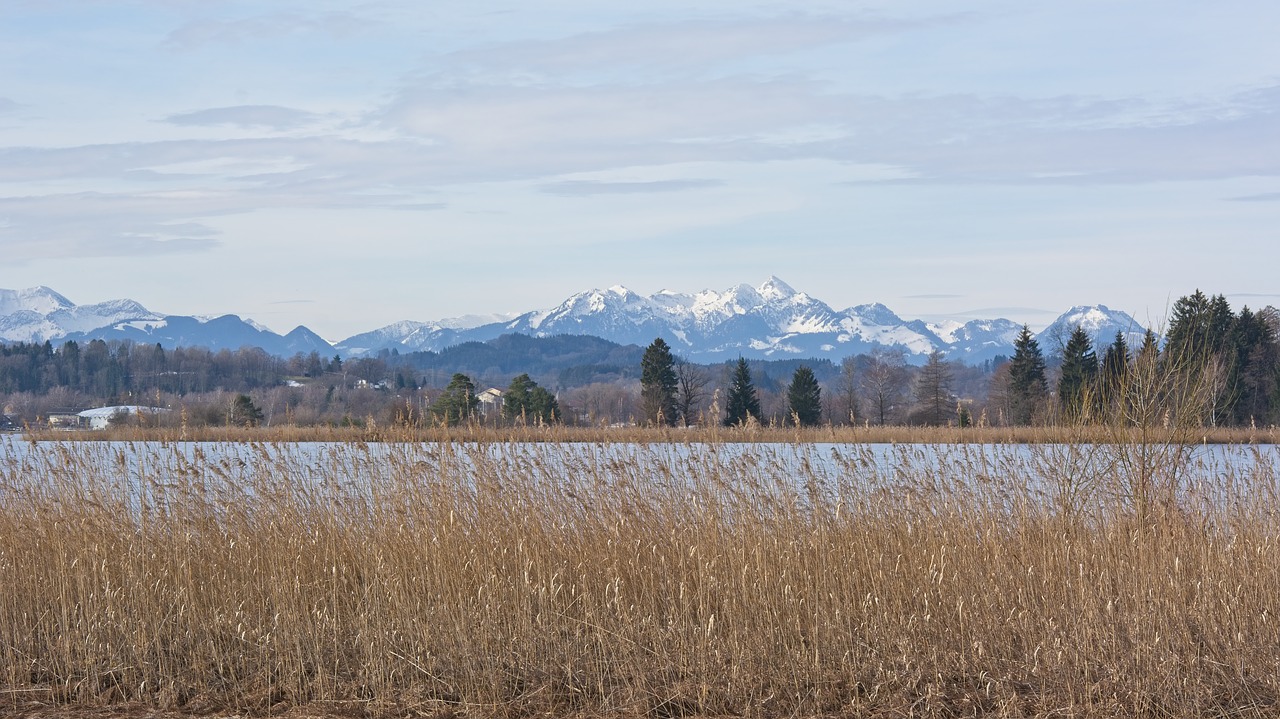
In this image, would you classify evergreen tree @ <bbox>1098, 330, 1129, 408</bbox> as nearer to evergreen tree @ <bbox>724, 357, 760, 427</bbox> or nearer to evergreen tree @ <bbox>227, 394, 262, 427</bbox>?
evergreen tree @ <bbox>227, 394, 262, 427</bbox>

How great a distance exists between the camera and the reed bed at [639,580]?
6492mm

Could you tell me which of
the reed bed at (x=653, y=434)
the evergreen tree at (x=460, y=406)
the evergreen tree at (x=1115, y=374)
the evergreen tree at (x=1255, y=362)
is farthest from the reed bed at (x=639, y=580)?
the evergreen tree at (x=1255, y=362)

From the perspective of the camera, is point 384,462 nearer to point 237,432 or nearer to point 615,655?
point 237,432

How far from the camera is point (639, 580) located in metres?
8.09

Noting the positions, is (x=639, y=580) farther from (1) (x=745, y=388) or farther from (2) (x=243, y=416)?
(1) (x=745, y=388)

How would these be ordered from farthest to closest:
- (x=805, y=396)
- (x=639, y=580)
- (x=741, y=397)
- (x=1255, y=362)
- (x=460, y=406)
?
(x=741, y=397)
(x=805, y=396)
(x=1255, y=362)
(x=460, y=406)
(x=639, y=580)

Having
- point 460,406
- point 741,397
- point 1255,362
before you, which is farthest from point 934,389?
point 460,406

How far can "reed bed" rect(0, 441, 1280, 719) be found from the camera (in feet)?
21.3

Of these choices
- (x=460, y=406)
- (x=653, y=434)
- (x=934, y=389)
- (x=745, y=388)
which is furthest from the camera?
(x=934, y=389)

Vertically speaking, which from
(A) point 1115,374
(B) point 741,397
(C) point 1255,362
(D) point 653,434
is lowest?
(D) point 653,434

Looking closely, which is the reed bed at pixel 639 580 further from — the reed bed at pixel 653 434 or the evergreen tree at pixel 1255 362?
the evergreen tree at pixel 1255 362

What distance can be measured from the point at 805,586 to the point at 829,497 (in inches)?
72.2

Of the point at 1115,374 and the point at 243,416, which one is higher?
the point at 1115,374

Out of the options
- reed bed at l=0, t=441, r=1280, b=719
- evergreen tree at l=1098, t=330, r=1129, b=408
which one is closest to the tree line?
evergreen tree at l=1098, t=330, r=1129, b=408
